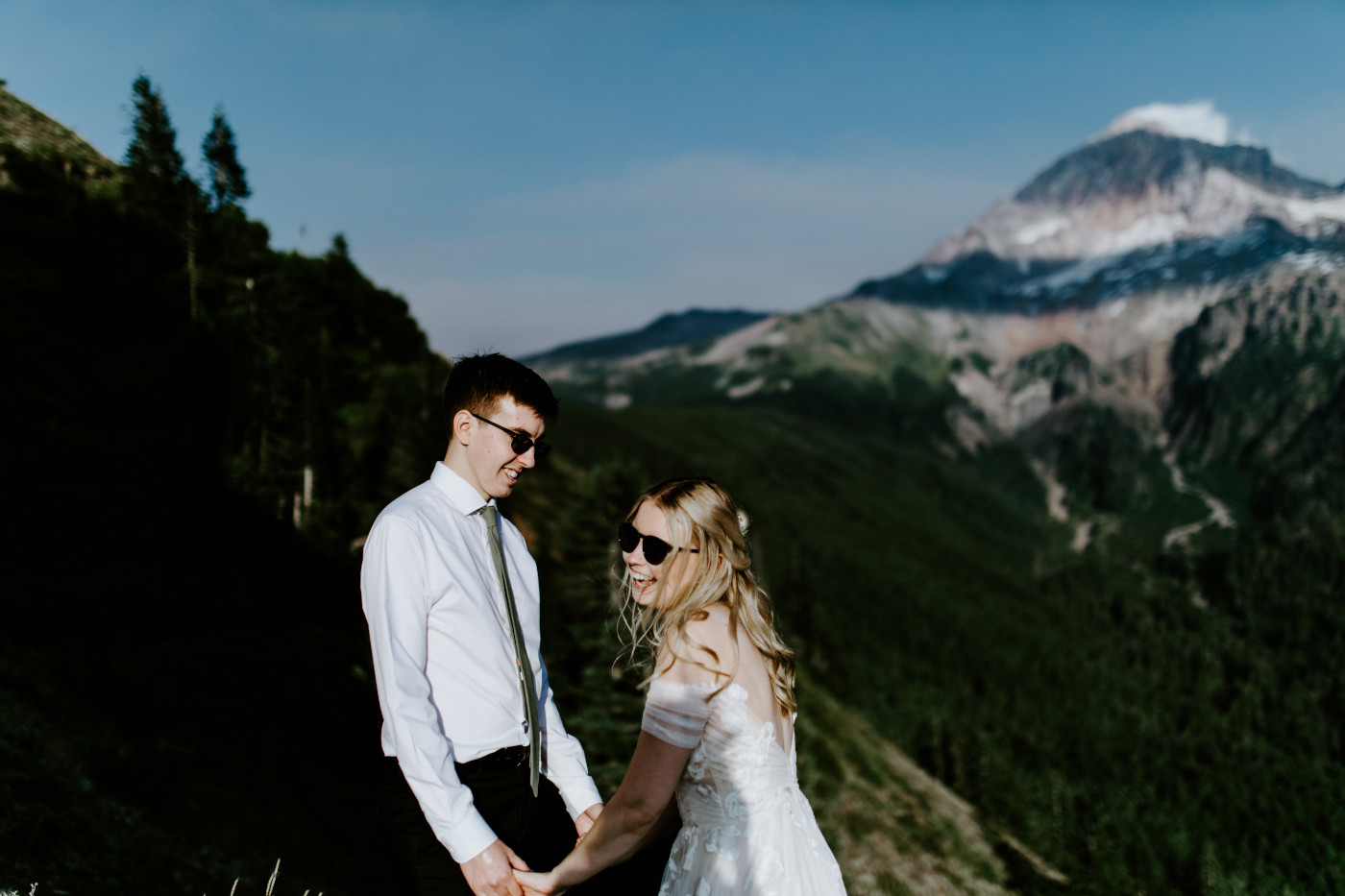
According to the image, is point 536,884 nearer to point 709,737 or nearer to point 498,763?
point 498,763

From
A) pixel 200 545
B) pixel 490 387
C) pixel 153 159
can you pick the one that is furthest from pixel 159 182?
pixel 490 387

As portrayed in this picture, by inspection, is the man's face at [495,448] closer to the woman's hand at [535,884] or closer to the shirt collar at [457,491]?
the shirt collar at [457,491]

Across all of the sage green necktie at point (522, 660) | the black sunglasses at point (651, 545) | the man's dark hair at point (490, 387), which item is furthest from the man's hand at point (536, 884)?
the man's dark hair at point (490, 387)

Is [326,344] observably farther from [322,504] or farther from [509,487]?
[509,487]

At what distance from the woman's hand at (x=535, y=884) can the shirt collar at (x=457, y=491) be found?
6.71 ft

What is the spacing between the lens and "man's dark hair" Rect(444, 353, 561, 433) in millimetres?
4629

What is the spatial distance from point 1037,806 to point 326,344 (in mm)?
147910

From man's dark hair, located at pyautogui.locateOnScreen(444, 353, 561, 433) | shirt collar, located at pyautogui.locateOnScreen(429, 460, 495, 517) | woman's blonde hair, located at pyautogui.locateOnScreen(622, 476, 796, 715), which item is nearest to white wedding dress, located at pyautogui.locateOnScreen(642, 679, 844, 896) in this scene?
woman's blonde hair, located at pyautogui.locateOnScreen(622, 476, 796, 715)

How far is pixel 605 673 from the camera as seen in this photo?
29953 mm

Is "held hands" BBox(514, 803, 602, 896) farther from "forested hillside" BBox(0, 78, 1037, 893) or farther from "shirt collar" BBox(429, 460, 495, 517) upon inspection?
"shirt collar" BBox(429, 460, 495, 517)

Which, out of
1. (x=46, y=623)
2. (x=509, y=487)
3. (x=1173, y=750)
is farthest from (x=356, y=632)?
(x=1173, y=750)

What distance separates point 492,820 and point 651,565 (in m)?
1.73

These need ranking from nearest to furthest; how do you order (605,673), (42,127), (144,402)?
(605,673) < (144,402) < (42,127)

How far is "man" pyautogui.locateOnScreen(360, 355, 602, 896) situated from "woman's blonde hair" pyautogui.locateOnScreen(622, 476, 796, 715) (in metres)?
0.91
